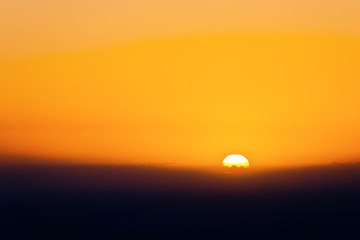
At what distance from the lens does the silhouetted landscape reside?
6259 centimetres

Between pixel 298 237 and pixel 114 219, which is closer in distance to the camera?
pixel 298 237

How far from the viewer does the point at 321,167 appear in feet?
225

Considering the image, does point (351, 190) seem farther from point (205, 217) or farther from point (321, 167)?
point (205, 217)

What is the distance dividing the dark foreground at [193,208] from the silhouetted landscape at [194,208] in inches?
3.0

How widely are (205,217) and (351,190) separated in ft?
41.8

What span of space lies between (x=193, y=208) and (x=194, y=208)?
103 mm

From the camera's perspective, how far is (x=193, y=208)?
66.2 m

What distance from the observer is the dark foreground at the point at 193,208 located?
6253cm

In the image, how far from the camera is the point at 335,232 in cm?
6175

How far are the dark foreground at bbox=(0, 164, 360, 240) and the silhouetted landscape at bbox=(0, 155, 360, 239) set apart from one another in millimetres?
76

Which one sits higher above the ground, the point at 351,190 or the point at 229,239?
the point at 351,190

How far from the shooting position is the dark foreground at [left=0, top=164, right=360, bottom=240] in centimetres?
6253

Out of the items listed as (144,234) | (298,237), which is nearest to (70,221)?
(144,234)

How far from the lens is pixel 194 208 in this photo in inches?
2608
